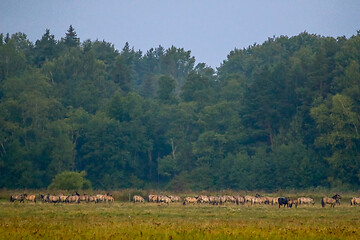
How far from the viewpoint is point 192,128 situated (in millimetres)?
130625

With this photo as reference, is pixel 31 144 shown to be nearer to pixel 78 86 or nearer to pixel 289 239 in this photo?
pixel 78 86

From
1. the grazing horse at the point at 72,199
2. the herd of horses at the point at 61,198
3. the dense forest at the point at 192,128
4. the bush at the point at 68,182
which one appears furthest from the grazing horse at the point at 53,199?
the dense forest at the point at 192,128

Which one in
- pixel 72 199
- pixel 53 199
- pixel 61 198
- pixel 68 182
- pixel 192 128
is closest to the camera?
pixel 53 199

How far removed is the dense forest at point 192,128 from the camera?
102438 mm

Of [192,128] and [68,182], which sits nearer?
[68,182]

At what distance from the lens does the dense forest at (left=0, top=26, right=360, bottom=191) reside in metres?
102

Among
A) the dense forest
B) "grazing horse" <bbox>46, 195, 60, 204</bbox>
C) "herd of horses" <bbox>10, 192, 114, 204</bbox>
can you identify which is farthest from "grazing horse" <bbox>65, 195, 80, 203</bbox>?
the dense forest

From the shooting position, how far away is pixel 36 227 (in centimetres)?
3047

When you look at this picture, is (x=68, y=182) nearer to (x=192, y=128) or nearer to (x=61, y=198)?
(x=61, y=198)

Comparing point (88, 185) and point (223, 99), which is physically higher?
point (223, 99)

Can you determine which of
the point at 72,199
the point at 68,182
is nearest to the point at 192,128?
the point at 68,182

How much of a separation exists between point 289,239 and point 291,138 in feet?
282

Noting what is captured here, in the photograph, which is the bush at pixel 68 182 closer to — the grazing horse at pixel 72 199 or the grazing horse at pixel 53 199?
the grazing horse at pixel 72 199

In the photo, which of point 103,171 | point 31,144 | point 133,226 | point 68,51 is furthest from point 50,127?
point 133,226
